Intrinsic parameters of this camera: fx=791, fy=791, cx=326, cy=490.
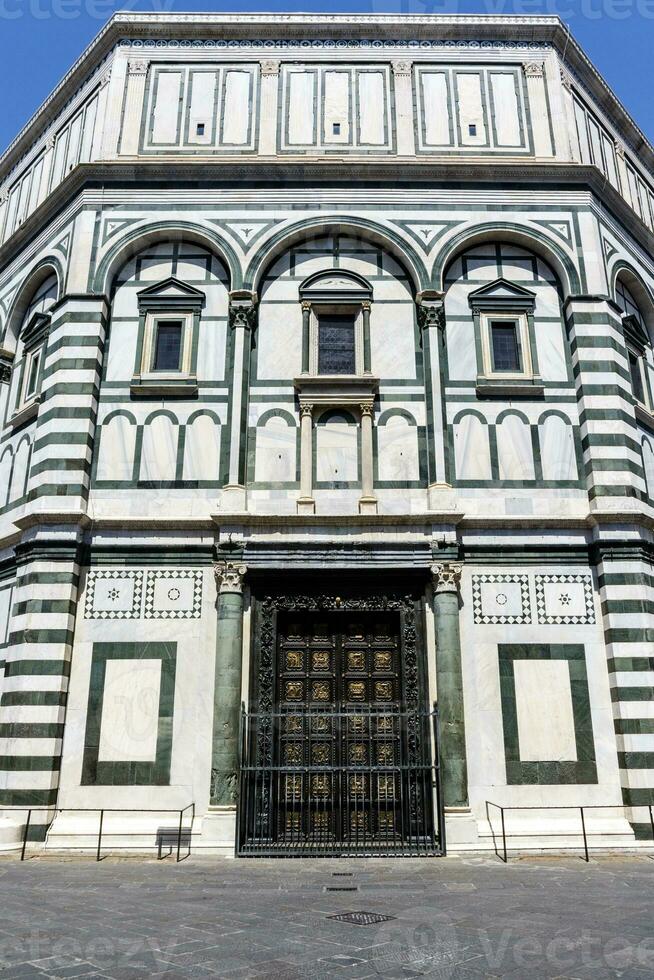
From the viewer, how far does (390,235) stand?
54.2 feet

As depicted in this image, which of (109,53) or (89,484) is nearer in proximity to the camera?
(89,484)

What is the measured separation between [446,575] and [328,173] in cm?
894

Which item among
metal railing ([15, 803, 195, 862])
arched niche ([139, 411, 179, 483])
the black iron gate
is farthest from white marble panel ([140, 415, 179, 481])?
metal railing ([15, 803, 195, 862])

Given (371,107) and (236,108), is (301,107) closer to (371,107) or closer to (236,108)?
(236,108)

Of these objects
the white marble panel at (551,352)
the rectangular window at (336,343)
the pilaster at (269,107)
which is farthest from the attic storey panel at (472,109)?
the rectangular window at (336,343)

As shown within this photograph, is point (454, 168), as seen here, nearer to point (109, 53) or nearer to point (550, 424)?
point (550, 424)

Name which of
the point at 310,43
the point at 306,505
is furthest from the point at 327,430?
the point at 310,43

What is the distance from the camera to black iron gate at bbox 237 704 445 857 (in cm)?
1266

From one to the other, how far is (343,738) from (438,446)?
18.4 feet

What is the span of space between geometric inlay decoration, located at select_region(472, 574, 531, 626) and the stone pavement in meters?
4.14

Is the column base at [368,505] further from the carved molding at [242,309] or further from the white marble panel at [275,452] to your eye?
the carved molding at [242,309]

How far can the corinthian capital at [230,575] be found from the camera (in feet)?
46.1

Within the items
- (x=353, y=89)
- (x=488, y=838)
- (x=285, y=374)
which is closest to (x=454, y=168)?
(x=353, y=89)

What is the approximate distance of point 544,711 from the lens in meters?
13.7
